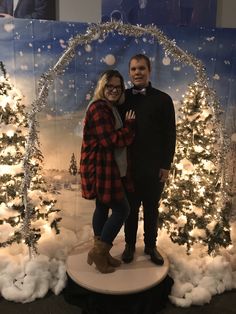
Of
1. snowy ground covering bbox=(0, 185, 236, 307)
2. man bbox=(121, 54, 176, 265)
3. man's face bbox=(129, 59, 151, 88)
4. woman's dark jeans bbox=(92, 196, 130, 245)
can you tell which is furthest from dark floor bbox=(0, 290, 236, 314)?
man's face bbox=(129, 59, 151, 88)

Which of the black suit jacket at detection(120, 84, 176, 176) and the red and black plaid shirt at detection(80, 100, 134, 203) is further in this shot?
the black suit jacket at detection(120, 84, 176, 176)

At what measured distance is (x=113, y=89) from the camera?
2170mm

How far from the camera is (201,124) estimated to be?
108 inches

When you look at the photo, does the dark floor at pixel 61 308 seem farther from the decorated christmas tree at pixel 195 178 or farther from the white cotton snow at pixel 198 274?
the decorated christmas tree at pixel 195 178

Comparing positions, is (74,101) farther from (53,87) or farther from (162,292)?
(162,292)

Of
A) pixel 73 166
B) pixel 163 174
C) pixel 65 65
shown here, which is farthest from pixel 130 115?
pixel 73 166

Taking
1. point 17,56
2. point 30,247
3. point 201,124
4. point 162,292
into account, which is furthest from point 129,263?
point 17,56

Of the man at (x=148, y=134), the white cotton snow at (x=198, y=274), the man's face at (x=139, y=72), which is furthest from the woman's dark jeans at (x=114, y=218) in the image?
the man's face at (x=139, y=72)

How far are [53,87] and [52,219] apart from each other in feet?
3.79

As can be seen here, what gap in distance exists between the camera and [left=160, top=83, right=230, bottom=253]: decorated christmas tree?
8.95ft

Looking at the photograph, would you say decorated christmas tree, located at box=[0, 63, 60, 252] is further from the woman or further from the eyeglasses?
the eyeglasses

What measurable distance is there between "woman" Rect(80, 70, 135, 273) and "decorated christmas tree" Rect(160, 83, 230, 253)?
69 cm

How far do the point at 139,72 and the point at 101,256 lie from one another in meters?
1.24

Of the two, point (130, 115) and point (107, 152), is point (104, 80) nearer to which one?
point (130, 115)
